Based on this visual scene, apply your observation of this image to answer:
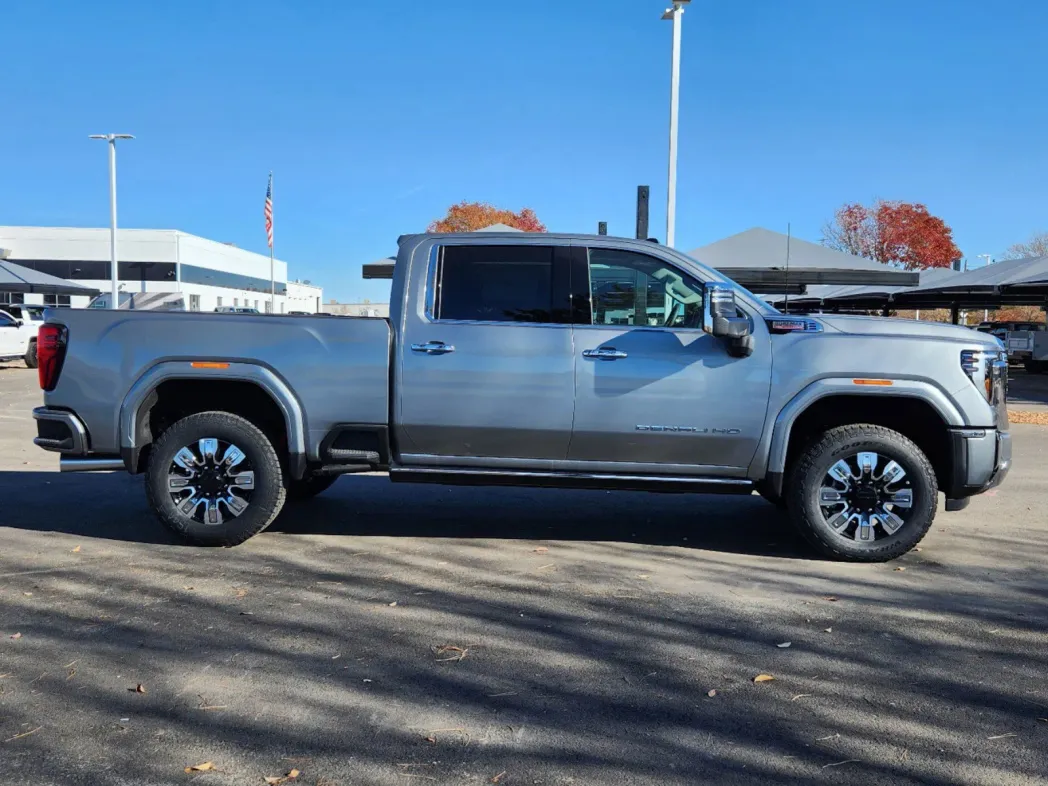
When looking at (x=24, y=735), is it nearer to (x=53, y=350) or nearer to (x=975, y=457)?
(x=53, y=350)

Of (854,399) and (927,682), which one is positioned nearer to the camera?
(927,682)

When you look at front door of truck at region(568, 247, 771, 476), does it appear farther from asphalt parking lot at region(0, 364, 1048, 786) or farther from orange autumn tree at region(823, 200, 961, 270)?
orange autumn tree at region(823, 200, 961, 270)

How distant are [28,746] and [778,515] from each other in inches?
208

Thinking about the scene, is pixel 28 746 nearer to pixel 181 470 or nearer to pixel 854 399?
pixel 181 470

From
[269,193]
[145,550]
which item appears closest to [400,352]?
[145,550]

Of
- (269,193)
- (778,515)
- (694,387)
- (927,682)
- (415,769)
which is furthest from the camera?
(269,193)

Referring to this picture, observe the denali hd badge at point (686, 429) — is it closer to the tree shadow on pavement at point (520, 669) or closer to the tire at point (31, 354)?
the tree shadow on pavement at point (520, 669)

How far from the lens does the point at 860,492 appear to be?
531 centimetres

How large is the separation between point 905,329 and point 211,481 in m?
4.31

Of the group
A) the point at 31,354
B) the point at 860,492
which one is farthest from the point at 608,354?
the point at 31,354

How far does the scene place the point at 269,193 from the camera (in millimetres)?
34281

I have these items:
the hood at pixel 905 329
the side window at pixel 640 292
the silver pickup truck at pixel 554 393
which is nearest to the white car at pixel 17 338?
the silver pickup truck at pixel 554 393

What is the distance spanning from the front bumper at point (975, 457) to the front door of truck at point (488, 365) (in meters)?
2.28

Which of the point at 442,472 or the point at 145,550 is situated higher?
the point at 442,472
